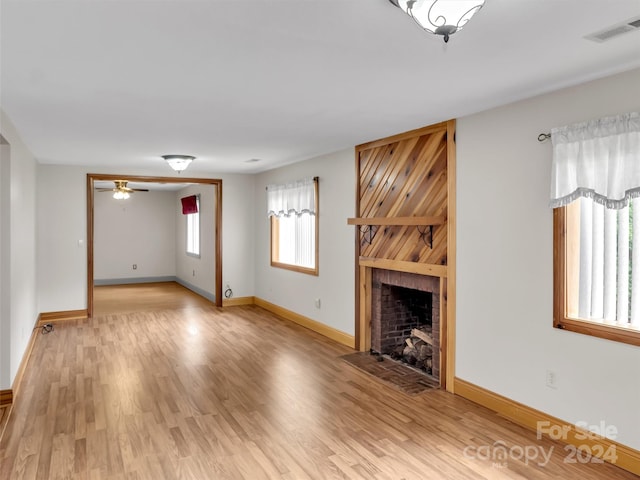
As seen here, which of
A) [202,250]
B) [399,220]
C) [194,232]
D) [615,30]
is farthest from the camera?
[194,232]

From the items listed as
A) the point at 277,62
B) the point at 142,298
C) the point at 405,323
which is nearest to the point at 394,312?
the point at 405,323

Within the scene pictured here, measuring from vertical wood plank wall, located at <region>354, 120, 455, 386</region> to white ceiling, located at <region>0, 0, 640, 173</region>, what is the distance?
9.9 inches

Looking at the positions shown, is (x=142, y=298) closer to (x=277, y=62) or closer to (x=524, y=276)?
(x=277, y=62)

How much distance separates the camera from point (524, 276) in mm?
3160

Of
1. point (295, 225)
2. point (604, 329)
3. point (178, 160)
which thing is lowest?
point (604, 329)

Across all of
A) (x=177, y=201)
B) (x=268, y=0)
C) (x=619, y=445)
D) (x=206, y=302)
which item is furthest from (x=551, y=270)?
(x=177, y=201)

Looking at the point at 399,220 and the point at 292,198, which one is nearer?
the point at 399,220

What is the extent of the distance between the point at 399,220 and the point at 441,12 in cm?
275

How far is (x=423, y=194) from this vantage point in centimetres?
409

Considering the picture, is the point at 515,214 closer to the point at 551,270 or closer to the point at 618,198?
the point at 551,270

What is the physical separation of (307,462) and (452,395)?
159 cm

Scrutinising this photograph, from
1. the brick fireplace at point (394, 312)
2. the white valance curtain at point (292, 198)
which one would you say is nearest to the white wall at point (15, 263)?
the white valance curtain at point (292, 198)

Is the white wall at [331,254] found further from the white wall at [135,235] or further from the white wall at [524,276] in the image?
the white wall at [135,235]

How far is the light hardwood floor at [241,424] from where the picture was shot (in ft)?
8.45
